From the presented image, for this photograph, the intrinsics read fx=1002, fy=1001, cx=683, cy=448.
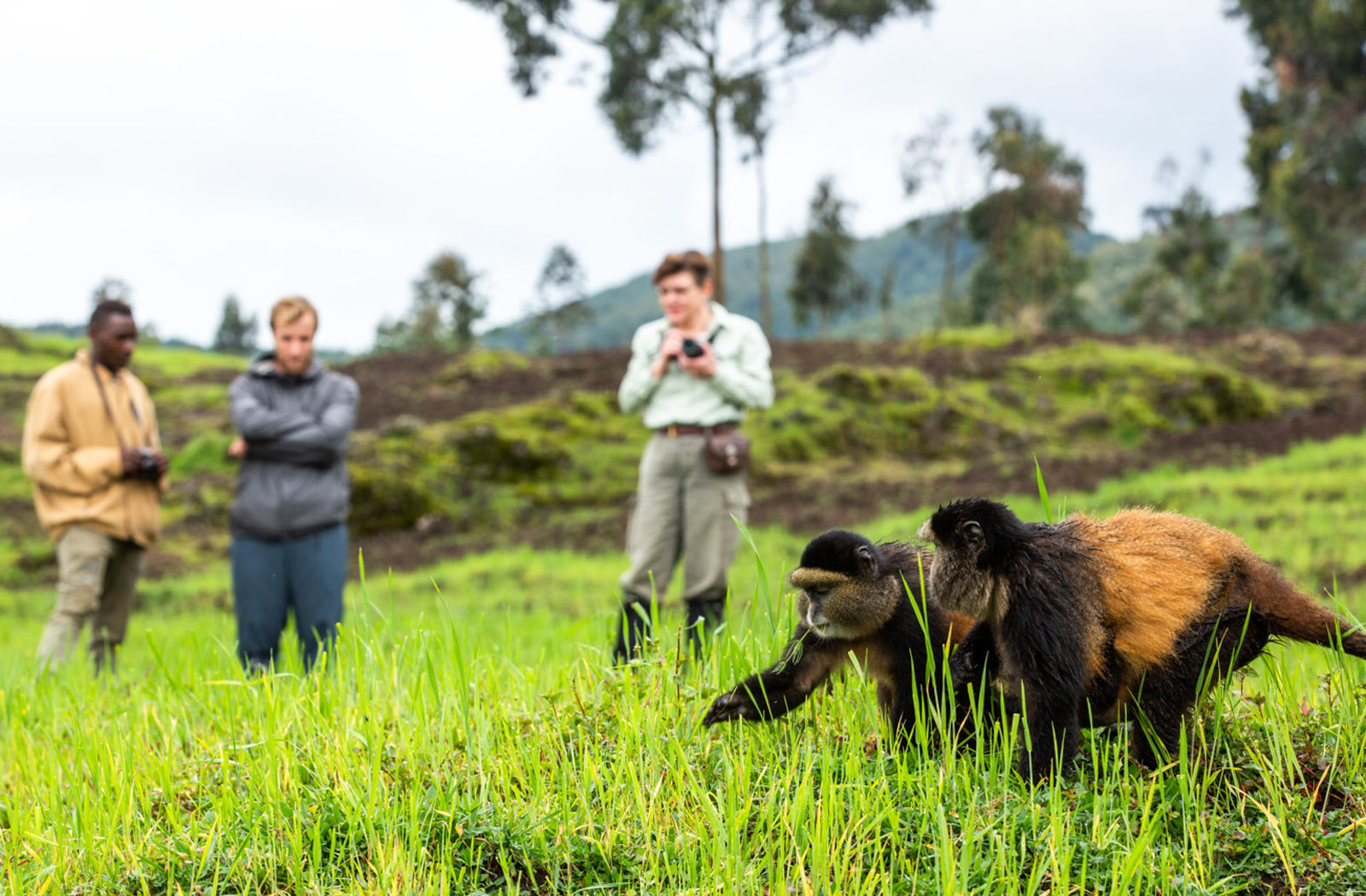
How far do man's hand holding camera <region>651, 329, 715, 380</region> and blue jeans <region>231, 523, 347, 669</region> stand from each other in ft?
7.87

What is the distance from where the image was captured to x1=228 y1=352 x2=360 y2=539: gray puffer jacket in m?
6.17

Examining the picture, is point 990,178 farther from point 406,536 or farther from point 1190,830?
point 1190,830

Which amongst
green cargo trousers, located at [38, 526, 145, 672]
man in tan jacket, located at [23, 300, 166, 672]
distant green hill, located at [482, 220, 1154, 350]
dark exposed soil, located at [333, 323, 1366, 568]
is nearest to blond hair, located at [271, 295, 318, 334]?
man in tan jacket, located at [23, 300, 166, 672]

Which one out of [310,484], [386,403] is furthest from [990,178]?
[310,484]

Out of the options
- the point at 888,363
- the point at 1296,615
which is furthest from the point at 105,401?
the point at 888,363

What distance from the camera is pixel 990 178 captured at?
50.4 metres

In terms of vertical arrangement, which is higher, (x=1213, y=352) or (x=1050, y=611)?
(x=1213, y=352)

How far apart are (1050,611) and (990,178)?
52082mm

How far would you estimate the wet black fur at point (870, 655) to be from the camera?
2.71m

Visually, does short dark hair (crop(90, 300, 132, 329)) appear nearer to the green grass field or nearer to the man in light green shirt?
the man in light green shirt

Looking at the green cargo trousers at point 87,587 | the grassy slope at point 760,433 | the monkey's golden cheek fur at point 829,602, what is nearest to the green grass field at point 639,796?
the monkey's golden cheek fur at point 829,602

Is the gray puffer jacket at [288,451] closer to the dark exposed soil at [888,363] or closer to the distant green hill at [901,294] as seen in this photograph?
the dark exposed soil at [888,363]

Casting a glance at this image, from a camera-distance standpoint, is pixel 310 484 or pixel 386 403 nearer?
pixel 310 484

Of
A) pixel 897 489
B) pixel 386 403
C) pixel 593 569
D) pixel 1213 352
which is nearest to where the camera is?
pixel 593 569
